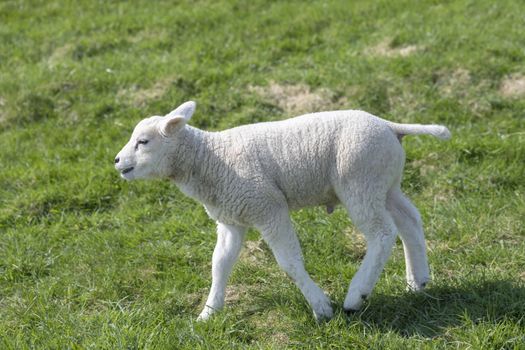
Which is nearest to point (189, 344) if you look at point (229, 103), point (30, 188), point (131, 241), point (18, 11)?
point (131, 241)

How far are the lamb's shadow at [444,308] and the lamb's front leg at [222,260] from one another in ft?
2.93

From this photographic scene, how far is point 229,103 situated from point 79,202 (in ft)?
7.42

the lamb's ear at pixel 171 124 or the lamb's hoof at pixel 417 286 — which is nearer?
the lamb's ear at pixel 171 124

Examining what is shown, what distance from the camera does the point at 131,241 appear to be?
5934mm

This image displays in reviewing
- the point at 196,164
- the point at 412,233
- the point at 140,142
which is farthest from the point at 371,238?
the point at 140,142

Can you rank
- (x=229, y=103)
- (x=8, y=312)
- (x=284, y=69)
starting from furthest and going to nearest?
1. (x=284, y=69)
2. (x=229, y=103)
3. (x=8, y=312)

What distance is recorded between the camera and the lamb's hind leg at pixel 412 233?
4613mm

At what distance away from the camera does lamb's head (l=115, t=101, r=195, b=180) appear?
14.5ft

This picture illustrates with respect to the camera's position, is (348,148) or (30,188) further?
(30,188)

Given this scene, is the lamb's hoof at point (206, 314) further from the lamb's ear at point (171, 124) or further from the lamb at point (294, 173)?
the lamb's ear at point (171, 124)

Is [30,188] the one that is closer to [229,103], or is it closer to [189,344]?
[229,103]

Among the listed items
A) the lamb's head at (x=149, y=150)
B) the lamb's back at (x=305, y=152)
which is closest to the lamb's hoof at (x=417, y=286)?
the lamb's back at (x=305, y=152)

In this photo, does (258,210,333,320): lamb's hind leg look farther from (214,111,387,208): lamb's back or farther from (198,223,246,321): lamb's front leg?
(198,223,246,321): lamb's front leg

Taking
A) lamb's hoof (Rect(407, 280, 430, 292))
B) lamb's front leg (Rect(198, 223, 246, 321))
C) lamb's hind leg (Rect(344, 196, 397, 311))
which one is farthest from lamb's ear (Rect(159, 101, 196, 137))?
lamb's hoof (Rect(407, 280, 430, 292))
